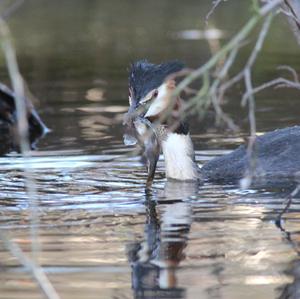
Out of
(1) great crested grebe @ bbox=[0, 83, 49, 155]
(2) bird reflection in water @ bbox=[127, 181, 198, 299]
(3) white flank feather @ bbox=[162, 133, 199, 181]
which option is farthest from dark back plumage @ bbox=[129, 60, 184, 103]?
(1) great crested grebe @ bbox=[0, 83, 49, 155]

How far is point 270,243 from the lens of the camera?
7.13m

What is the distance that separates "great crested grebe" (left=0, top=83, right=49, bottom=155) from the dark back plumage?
2.90 metres

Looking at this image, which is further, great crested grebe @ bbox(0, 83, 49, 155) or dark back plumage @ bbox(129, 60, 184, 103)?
great crested grebe @ bbox(0, 83, 49, 155)

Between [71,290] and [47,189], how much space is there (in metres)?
3.18

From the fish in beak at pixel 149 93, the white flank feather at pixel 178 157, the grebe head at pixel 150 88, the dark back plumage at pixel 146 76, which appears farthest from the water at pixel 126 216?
the dark back plumage at pixel 146 76

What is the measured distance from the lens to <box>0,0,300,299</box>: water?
20.5 feet

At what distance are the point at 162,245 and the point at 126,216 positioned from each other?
942mm

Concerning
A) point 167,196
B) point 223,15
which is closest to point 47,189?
point 167,196

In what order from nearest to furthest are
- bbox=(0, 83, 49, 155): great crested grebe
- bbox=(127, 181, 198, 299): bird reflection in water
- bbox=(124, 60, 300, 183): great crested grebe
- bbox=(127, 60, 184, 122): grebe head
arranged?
bbox=(127, 181, 198, 299): bird reflection in water, bbox=(127, 60, 184, 122): grebe head, bbox=(124, 60, 300, 183): great crested grebe, bbox=(0, 83, 49, 155): great crested grebe

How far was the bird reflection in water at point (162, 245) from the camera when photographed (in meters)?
6.14

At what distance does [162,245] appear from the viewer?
286 inches

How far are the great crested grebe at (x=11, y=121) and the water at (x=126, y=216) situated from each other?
0.74ft

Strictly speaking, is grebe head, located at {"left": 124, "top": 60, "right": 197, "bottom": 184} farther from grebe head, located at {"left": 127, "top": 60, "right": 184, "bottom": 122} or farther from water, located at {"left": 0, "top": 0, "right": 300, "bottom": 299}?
water, located at {"left": 0, "top": 0, "right": 300, "bottom": 299}

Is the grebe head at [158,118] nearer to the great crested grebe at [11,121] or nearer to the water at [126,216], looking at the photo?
the water at [126,216]
